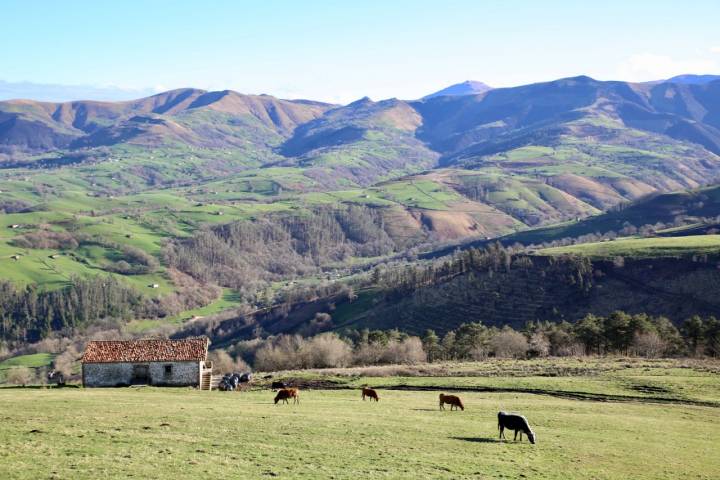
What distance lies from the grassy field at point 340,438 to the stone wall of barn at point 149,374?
15142 mm

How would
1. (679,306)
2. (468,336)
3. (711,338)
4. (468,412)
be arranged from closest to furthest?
(468,412)
(711,338)
(468,336)
(679,306)

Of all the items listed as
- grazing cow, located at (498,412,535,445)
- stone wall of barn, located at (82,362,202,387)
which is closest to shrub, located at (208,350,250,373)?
stone wall of barn, located at (82,362,202,387)

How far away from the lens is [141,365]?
71.9 metres

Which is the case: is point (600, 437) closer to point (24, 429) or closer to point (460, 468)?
point (460, 468)

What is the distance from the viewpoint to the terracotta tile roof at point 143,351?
7200cm

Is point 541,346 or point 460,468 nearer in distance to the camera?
point 460,468

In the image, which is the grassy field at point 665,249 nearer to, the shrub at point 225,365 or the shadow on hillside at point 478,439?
the shrub at point 225,365

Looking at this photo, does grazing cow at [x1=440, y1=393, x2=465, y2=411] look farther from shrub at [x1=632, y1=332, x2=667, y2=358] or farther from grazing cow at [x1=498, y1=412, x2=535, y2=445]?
shrub at [x1=632, y1=332, x2=667, y2=358]

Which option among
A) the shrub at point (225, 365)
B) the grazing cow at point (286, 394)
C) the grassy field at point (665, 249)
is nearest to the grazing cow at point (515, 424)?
the grazing cow at point (286, 394)

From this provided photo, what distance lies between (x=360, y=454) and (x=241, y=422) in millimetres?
10373

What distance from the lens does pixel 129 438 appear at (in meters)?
33.6

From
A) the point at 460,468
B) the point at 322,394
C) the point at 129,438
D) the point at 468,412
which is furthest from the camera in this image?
the point at 322,394

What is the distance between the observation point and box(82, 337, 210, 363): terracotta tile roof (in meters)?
72.0

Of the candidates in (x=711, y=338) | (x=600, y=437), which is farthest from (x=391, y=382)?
(x=711, y=338)
